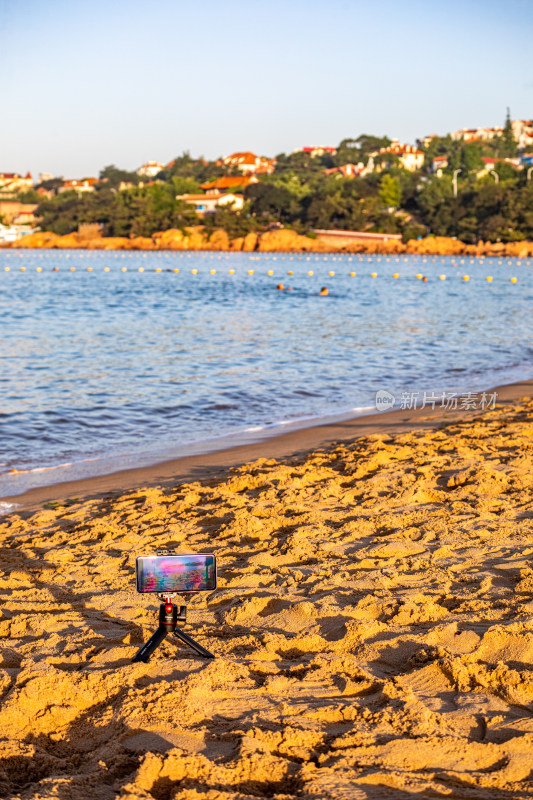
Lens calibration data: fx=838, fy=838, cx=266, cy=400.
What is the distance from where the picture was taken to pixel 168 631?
3568 mm

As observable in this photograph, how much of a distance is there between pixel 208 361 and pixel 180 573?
14.7m

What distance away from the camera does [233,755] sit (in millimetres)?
2971

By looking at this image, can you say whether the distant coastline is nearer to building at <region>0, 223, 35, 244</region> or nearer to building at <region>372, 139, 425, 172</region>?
building at <region>0, 223, 35, 244</region>

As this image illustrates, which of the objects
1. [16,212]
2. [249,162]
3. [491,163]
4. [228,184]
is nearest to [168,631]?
[228,184]

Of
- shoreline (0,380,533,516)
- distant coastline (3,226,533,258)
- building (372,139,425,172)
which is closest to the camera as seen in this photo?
shoreline (0,380,533,516)

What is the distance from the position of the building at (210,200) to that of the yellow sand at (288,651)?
370ft

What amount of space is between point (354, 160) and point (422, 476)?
588ft

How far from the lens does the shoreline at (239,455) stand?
8.01 meters

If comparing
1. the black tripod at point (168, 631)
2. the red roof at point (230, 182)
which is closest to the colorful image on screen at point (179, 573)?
the black tripod at point (168, 631)

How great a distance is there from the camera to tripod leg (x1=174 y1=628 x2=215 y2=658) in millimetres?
3615

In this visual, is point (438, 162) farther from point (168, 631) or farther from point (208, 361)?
point (168, 631)

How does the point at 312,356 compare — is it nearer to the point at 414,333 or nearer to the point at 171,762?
the point at 414,333

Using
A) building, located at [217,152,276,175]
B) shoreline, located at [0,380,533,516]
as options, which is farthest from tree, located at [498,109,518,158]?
shoreline, located at [0,380,533,516]

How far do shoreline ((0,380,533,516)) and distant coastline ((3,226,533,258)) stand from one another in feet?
279
